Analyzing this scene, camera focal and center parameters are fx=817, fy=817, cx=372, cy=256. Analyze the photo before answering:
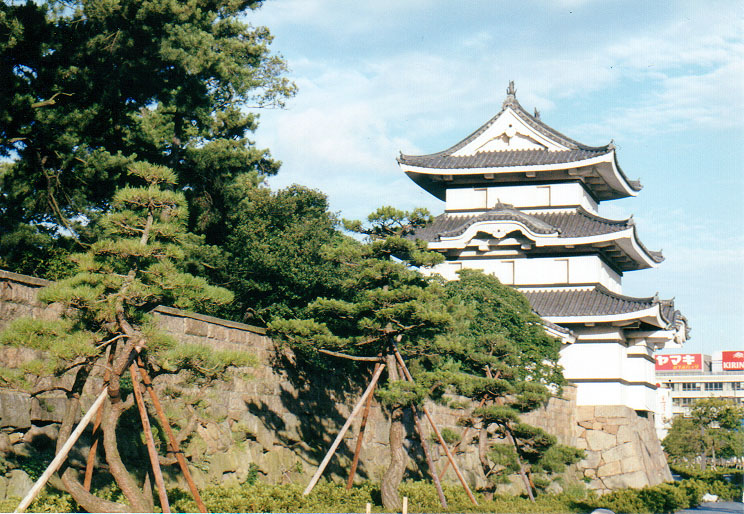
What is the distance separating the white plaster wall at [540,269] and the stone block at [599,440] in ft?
16.6

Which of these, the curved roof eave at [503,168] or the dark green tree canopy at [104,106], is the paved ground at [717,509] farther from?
the dark green tree canopy at [104,106]

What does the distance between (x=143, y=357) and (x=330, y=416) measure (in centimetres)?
808

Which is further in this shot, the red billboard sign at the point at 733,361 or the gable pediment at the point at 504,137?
the red billboard sign at the point at 733,361

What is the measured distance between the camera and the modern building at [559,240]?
27094mm

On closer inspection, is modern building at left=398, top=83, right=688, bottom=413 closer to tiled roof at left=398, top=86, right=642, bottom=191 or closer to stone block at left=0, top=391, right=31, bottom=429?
tiled roof at left=398, top=86, right=642, bottom=191

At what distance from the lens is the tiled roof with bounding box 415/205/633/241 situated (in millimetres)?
27500

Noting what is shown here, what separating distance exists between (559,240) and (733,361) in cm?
6499

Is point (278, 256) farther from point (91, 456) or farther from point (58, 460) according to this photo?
Answer: point (58, 460)

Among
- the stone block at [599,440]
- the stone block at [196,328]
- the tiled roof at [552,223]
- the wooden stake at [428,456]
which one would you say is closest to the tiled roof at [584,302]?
the tiled roof at [552,223]

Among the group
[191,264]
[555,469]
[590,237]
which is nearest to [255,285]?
[191,264]

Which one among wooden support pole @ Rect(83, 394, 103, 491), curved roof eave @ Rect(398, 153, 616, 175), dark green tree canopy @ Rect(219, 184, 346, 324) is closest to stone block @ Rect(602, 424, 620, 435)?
curved roof eave @ Rect(398, 153, 616, 175)

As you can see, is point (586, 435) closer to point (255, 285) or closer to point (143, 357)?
point (255, 285)

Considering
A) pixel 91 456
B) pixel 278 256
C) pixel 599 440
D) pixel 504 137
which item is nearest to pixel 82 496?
pixel 91 456

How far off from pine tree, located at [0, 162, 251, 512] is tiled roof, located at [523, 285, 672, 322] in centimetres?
1794
